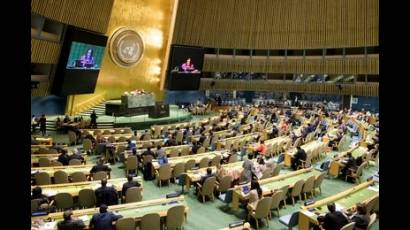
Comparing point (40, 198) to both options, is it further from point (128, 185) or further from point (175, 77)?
point (175, 77)

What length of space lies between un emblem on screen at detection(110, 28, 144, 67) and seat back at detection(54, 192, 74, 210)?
19.4 meters

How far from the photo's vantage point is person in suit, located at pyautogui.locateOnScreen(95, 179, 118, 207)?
26.0 feet

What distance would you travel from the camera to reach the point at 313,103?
32188mm

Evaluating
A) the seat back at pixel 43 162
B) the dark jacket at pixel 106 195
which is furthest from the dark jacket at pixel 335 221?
the seat back at pixel 43 162

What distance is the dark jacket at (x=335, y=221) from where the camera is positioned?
6.37m

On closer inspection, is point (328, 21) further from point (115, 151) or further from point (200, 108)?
point (115, 151)

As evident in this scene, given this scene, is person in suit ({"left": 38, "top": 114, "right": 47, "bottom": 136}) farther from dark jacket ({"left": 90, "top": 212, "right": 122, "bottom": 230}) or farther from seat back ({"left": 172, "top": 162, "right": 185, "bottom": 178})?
dark jacket ({"left": 90, "top": 212, "right": 122, "bottom": 230})

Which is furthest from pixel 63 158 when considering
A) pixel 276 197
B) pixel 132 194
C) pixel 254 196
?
pixel 276 197

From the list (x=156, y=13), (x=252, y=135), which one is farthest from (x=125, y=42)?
(x=252, y=135)

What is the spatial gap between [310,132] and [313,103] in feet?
50.2

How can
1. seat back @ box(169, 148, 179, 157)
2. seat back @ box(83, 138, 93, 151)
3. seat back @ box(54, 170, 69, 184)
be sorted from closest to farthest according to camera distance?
1. seat back @ box(54, 170, 69, 184)
2. seat back @ box(169, 148, 179, 157)
3. seat back @ box(83, 138, 93, 151)

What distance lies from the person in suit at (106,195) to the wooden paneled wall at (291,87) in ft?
84.8

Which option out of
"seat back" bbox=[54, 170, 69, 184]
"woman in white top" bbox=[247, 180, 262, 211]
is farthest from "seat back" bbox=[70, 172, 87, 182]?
"woman in white top" bbox=[247, 180, 262, 211]

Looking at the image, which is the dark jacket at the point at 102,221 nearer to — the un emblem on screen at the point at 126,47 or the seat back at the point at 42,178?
the seat back at the point at 42,178
